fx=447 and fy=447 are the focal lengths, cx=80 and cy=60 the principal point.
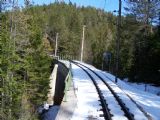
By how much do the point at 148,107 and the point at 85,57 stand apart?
129 metres

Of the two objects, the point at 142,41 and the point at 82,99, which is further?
the point at 142,41

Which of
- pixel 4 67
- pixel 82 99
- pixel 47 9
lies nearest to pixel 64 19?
pixel 47 9

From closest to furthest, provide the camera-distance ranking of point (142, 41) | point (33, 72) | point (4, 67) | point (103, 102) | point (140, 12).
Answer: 1. point (103, 102)
2. point (4, 67)
3. point (33, 72)
4. point (142, 41)
5. point (140, 12)

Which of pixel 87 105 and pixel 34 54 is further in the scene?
pixel 34 54

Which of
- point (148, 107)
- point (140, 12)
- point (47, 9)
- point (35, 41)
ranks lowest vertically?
point (148, 107)

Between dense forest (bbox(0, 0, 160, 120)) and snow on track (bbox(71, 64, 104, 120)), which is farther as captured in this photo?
dense forest (bbox(0, 0, 160, 120))

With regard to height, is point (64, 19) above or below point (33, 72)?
above

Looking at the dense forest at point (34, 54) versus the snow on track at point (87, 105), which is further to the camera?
the dense forest at point (34, 54)

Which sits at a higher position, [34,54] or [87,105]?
[34,54]

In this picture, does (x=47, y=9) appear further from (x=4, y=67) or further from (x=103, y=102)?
(x=103, y=102)

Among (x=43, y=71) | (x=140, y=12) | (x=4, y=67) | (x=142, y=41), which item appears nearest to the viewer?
(x=4, y=67)

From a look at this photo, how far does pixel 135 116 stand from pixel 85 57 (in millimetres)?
132941

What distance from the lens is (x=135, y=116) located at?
17219 millimetres

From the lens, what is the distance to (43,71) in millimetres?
56344
